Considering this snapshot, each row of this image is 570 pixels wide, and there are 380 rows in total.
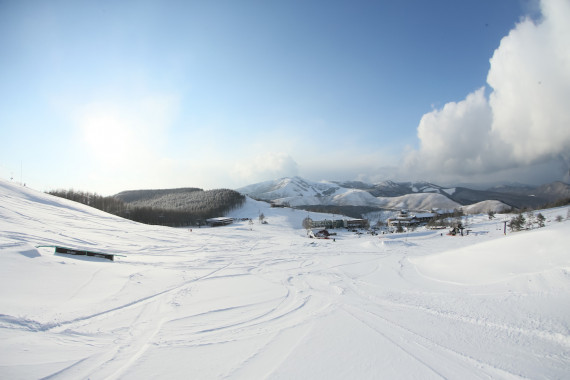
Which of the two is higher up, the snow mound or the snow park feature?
the snow mound

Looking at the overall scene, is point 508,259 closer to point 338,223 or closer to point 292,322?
point 292,322

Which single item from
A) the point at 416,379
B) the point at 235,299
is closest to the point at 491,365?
the point at 416,379

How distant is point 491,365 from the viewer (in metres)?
4.57

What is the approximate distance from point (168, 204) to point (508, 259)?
156 meters

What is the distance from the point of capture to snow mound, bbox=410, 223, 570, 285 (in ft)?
25.7

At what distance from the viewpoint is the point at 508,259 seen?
30.9ft

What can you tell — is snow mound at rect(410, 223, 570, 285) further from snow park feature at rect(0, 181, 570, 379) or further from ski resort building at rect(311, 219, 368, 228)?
ski resort building at rect(311, 219, 368, 228)

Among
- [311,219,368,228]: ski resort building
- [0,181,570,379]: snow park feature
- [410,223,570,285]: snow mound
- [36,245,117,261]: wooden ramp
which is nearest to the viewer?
[0,181,570,379]: snow park feature

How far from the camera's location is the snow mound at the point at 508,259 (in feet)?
25.7

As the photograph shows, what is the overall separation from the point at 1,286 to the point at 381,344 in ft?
32.2

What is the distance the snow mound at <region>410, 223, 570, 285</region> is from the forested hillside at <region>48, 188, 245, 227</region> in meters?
93.5

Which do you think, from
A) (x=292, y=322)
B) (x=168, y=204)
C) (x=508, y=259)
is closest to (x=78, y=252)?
(x=292, y=322)

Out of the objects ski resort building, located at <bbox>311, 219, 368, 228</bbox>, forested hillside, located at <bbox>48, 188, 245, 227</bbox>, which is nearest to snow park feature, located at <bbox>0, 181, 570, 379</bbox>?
ski resort building, located at <bbox>311, 219, 368, 228</bbox>

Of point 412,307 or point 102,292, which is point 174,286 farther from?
point 412,307
